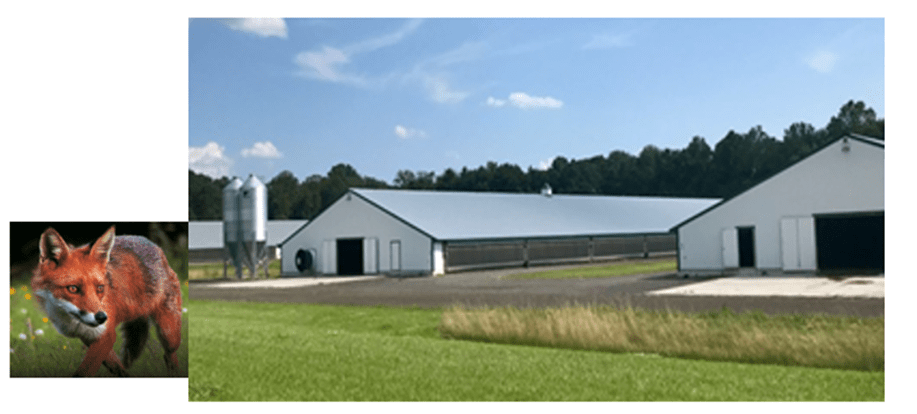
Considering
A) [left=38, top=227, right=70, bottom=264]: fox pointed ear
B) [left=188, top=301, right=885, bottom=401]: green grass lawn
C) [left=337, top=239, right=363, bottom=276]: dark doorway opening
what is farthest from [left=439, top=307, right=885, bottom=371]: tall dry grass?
[left=337, top=239, right=363, bottom=276]: dark doorway opening

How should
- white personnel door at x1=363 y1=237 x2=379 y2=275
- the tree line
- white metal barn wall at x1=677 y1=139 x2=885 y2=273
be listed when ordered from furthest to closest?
1. the tree line
2. white personnel door at x1=363 y1=237 x2=379 y2=275
3. white metal barn wall at x1=677 y1=139 x2=885 y2=273

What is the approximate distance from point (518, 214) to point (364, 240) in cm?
916

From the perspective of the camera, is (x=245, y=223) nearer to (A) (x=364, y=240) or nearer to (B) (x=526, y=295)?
(A) (x=364, y=240)

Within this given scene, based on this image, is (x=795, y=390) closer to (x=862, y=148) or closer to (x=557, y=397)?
(x=557, y=397)

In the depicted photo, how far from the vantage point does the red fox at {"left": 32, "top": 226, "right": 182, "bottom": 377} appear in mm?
8305

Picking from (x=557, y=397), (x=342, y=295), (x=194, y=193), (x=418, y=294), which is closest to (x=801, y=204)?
(x=418, y=294)

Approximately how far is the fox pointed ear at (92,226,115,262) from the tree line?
236 feet

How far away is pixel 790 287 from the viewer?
23500mm

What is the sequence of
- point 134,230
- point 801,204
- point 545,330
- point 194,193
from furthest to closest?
point 194,193 < point 801,204 < point 545,330 < point 134,230

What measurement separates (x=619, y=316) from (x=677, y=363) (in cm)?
486

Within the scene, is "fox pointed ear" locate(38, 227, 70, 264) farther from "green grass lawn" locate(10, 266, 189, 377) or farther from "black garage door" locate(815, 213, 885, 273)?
"black garage door" locate(815, 213, 885, 273)

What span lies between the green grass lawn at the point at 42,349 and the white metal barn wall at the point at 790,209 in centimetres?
2483

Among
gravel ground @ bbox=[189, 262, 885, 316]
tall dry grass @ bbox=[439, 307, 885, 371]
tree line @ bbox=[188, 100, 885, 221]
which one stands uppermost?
tree line @ bbox=[188, 100, 885, 221]

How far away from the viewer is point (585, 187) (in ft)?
295
